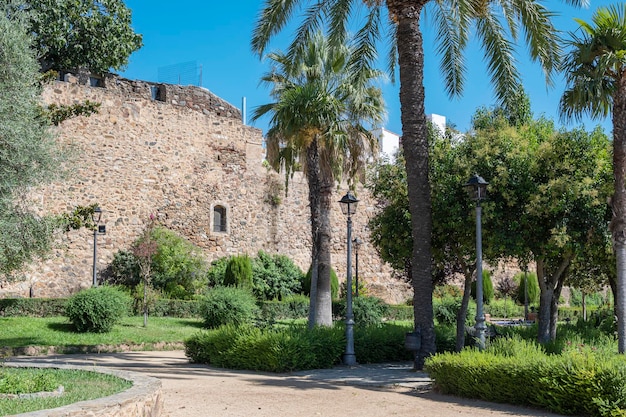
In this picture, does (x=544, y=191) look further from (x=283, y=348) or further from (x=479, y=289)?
(x=283, y=348)

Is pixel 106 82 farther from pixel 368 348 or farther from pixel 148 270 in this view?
pixel 368 348

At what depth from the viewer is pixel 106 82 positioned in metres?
26.0

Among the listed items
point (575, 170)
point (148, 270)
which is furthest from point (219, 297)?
point (575, 170)

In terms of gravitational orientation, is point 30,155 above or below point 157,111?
below

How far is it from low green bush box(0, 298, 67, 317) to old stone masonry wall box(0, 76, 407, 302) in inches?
49.8

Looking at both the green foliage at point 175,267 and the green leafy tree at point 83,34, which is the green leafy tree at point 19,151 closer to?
the green foliage at point 175,267

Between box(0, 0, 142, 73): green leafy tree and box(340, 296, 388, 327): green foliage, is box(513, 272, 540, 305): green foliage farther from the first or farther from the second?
box(0, 0, 142, 73): green leafy tree

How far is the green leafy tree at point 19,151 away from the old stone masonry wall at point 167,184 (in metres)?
10.6

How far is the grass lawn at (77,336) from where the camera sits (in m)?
17.3

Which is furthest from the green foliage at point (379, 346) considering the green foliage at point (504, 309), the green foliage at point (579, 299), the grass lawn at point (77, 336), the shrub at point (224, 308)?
the green foliage at point (579, 299)

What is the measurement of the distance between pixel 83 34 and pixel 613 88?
64.9 feet

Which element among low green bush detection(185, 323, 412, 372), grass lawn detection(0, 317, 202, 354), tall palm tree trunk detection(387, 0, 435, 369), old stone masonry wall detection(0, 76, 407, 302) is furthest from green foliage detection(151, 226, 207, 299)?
tall palm tree trunk detection(387, 0, 435, 369)

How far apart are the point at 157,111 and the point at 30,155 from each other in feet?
53.9

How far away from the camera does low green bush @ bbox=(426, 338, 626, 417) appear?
28.4 feet
